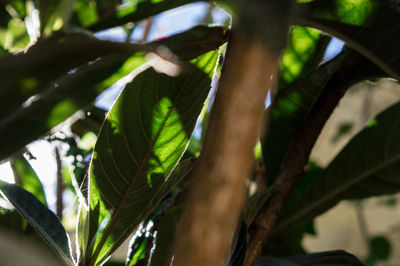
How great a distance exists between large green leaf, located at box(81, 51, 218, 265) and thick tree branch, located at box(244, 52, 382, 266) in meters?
0.15

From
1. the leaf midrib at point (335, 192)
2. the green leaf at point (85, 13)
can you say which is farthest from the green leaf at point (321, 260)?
the green leaf at point (85, 13)

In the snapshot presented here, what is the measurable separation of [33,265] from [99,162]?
345 mm

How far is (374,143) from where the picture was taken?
2.46ft

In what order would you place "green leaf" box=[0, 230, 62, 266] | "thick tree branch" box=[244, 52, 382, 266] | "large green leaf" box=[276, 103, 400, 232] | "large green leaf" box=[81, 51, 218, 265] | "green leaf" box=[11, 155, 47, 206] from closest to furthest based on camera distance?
1. "green leaf" box=[0, 230, 62, 266]
2. "large green leaf" box=[81, 51, 218, 265]
3. "thick tree branch" box=[244, 52, 382, 266]
4. "large green leaf" box=[276, 103, 400, 232]
5. "green leaf" box=[11, 155, 47, 206]

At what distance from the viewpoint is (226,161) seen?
0.28m

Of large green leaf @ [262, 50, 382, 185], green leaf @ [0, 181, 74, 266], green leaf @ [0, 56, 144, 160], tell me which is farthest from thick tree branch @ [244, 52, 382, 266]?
green leaf @ [0, 56, 144, 160]

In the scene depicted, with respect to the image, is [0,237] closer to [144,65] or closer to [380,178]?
[144,65]

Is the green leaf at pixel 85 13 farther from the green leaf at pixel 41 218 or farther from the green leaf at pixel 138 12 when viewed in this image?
the green leaf at pixel 41 218

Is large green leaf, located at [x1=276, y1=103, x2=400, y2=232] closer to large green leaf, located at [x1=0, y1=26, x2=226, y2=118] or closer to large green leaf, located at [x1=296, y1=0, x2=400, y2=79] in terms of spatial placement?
large green leaf, located at [x1=296, y1=0, x2=400, y2=79]

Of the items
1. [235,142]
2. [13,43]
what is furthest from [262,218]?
[13,43]

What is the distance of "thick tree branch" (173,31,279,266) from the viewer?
272 millimetres

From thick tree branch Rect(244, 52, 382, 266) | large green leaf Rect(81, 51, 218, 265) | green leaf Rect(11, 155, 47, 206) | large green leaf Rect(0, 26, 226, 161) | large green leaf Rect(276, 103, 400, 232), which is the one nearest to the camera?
large green leaf Rect(0, 26, 226, 161)

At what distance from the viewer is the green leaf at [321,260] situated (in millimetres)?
605

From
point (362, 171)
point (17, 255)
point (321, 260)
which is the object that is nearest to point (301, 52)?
point (362, 171)
